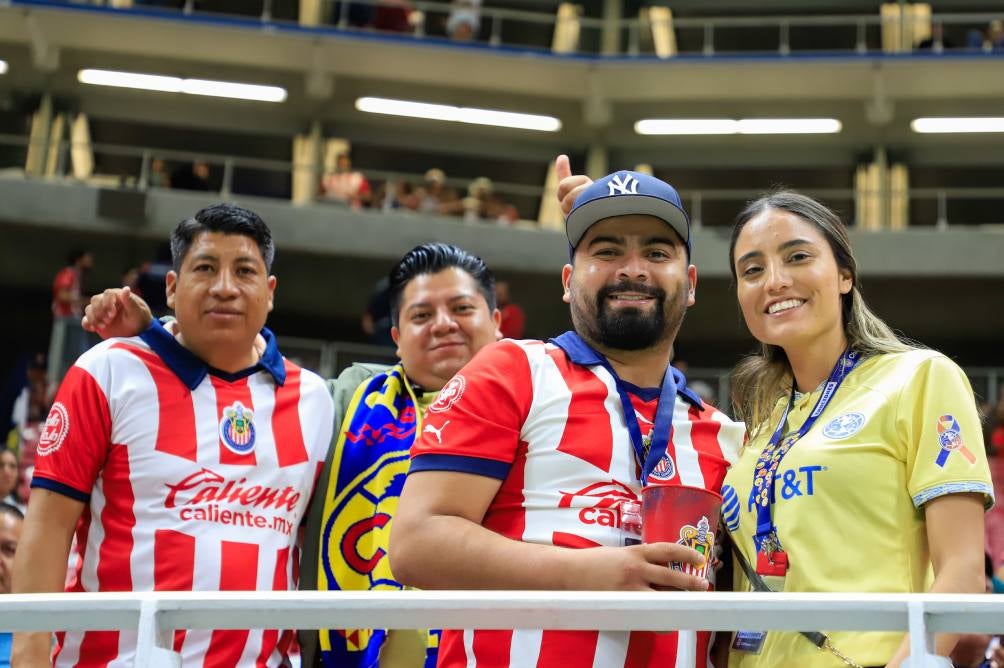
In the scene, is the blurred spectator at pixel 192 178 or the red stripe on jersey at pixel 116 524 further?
the blurred spectator at pixel 192 178

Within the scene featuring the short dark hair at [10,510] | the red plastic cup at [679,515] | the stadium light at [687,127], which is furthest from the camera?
the stadium light at [687,127]

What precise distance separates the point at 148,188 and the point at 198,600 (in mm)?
14973

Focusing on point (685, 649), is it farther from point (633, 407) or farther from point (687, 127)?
point (687, 127)

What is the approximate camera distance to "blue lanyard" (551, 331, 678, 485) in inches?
103

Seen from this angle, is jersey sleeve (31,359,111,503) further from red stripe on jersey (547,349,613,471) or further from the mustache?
the mustache

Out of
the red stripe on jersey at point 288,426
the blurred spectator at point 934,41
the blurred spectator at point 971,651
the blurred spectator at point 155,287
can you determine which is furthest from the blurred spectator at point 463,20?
the red stripe on jersey at point 288,426

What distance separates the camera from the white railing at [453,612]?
1.74 m

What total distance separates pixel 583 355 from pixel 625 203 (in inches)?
15.0

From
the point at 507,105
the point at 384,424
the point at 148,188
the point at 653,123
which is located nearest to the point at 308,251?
the point at 148,188

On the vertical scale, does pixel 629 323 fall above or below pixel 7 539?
above

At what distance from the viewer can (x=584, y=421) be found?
265 cm

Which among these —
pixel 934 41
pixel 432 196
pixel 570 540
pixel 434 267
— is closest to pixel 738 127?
pixel 934 41

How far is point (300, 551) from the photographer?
137 inches

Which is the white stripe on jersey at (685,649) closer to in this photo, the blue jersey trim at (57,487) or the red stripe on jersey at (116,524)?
the red stripe on jersey at (116,524)
